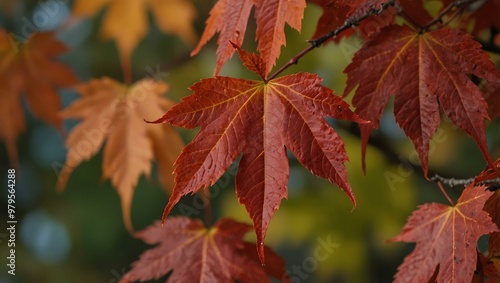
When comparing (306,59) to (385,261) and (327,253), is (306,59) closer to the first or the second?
(327,253)

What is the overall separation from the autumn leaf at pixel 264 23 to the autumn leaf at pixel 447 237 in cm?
22

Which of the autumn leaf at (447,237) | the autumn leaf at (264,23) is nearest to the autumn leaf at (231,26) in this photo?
the autumn leaf at (264,23)

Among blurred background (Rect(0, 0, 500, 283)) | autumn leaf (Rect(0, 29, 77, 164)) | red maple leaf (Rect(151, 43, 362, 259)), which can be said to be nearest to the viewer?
red maple leaf (Rect(151, 43, 362, 259))

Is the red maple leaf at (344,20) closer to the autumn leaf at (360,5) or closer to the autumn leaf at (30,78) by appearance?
the autumn leaf at (360,5)

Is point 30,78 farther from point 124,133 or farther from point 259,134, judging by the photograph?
point 259,134

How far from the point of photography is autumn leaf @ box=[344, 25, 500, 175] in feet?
2.11

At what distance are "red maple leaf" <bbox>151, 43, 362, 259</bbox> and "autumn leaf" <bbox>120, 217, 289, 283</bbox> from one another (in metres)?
0.25

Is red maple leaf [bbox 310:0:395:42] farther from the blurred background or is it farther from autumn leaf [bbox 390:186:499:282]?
the blurred background

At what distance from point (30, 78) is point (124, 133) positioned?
1.07ft

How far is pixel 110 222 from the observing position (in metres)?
3.10

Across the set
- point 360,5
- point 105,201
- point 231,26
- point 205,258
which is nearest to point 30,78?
point 205,258

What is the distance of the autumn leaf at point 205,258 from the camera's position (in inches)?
34.4

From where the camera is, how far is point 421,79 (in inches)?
26.8

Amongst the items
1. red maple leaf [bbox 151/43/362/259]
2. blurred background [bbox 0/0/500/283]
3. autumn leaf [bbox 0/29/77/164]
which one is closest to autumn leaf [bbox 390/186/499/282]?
red maple leaf [bbox 151/43/362/259]
